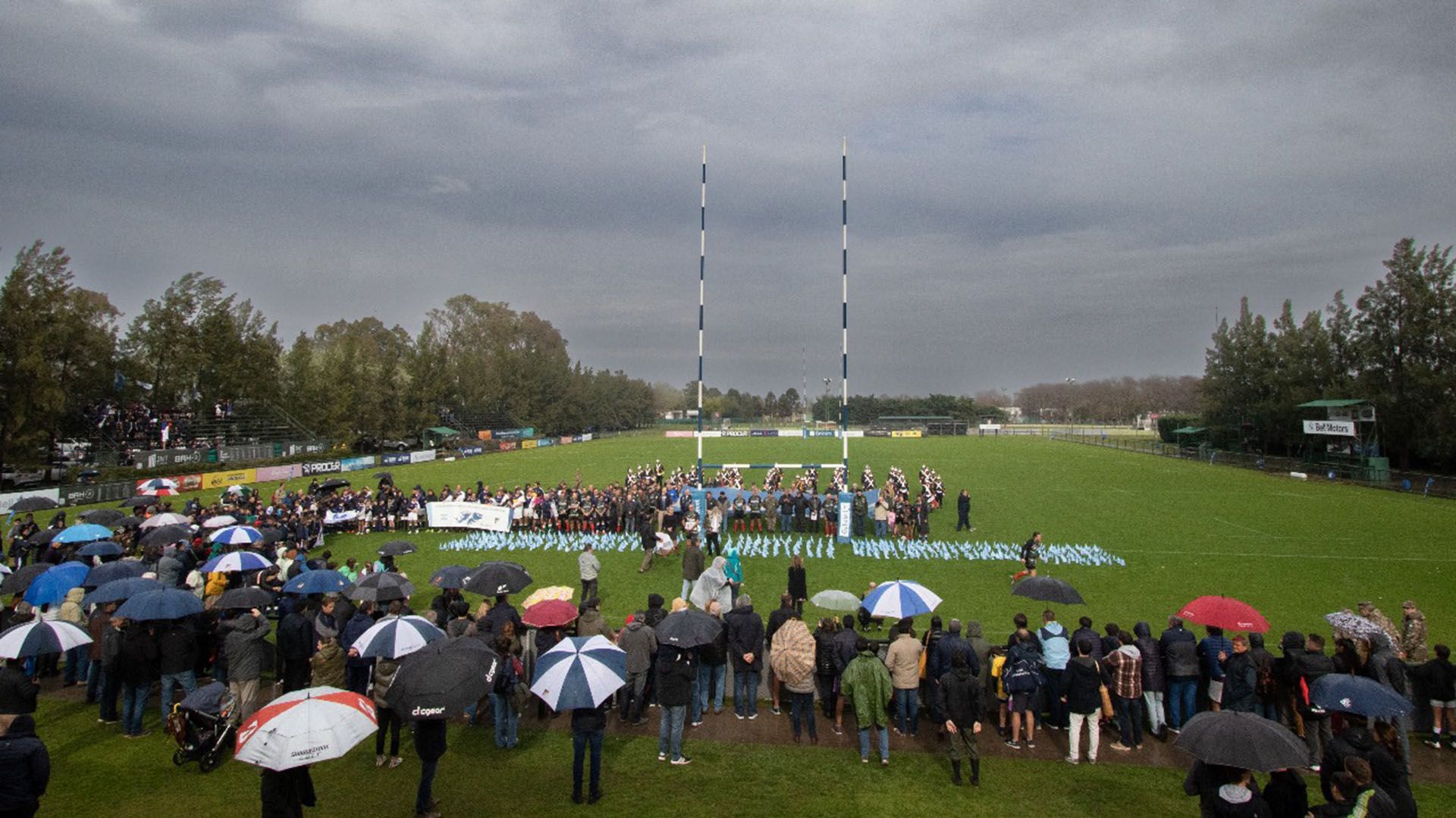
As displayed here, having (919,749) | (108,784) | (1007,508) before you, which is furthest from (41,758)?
(1007,508)

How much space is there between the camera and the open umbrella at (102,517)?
1644 centimetres

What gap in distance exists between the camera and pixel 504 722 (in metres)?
8.35

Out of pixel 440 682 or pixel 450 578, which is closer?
pixel 440 682

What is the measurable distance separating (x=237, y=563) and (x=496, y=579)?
4376 mm

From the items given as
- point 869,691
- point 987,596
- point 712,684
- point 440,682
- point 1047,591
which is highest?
point 440,682

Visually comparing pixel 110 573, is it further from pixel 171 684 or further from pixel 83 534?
pixel 83 534

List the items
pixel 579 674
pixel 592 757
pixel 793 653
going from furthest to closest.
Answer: pixel 793 653 → pixel 592 757 → pixel 579 674

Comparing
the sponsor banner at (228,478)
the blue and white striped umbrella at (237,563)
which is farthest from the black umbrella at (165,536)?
the sponsor banner at (228,478)

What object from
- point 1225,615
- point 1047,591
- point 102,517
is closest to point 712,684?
point 1047,591

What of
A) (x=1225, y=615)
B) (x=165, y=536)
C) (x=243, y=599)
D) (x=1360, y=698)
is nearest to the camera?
(x=1360, y=698)

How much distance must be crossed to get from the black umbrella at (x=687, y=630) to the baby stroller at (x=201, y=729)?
484cm

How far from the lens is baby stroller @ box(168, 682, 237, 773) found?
7.74 m

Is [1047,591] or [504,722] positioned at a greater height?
[1047,591]

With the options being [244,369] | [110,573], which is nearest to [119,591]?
[110,573]
